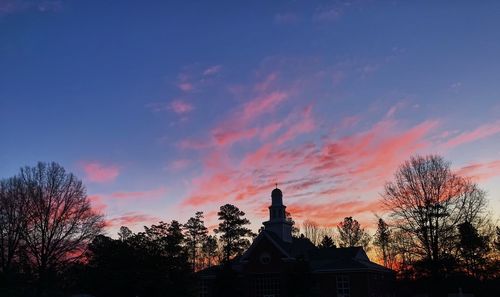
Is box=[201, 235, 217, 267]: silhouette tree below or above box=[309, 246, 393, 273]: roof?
above

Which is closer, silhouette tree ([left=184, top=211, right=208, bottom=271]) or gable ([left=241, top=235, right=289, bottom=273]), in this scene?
gable ([left=241, top=235, right=289, bottom=273])

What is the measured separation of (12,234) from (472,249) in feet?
151

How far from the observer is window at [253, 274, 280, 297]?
56156 millimetres

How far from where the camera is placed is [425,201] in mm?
42375

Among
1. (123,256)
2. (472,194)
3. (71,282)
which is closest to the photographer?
(123,256)

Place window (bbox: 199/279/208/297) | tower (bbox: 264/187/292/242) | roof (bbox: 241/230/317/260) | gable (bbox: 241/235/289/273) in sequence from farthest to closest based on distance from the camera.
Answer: tower (bbox: 264/187/292/242)
window (bbox: 199/279/208/297)
roof (bbox: 241/230/317/260)
gable (bbox: 241/235/289/273)

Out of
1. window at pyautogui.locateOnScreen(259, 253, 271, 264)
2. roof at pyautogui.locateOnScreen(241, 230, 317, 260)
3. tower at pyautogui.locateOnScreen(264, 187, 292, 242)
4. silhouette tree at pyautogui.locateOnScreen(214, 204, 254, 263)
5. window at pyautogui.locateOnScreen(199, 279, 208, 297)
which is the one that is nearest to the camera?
roof at pyautogui.locateOnScreen(241, 230, 317, 260)

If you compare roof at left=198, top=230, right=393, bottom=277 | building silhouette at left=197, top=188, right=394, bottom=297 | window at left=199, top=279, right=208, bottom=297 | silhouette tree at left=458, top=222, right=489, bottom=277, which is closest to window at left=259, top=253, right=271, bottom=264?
building silhouette at left=197, top=188, right=394, bottom=297

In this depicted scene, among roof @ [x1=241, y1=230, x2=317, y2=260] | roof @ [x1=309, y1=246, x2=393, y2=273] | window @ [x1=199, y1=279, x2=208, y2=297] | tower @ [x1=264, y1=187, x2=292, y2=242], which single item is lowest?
Answer: window @ [x1=199, y1=279, x2=208, y2=297]

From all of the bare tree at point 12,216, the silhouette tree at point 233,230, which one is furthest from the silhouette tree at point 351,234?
the bare tree at point 12,216

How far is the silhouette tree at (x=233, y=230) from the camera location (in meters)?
83.8

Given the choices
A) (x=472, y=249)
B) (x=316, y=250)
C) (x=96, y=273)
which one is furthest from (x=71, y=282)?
(x=472, y=249)

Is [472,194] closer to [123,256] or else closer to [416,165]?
[416,165]

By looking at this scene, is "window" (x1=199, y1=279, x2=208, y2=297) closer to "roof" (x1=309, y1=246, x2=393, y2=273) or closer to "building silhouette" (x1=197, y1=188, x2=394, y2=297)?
"building silhouette" (x1=197, y1=188, x2=394, y2=297)
